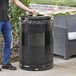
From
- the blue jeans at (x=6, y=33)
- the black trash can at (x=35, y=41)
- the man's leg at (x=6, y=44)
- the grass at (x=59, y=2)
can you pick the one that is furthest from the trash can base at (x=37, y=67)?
the grass at (x=59, y=2)

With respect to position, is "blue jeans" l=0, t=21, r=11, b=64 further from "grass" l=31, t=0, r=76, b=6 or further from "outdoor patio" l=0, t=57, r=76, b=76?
"grass" l=31, t=0, r=76, b=6

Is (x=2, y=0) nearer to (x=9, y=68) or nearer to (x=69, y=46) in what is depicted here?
(x=9, y=68)

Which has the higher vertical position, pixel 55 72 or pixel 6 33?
pixel 6 33

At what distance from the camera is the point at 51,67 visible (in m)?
7.18

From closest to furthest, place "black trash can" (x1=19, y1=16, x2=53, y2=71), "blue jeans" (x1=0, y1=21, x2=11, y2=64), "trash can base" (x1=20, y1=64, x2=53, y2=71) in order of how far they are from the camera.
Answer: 1. "blue jeans" (x1=0, y1=21, x2=11, y2=64)
2. "black trash can" (x1=19, y1=16, x2=53, y2=71)
3. "trash can base" (x1=20, y1=64, x2=53, y2=71)

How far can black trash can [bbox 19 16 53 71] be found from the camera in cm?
683

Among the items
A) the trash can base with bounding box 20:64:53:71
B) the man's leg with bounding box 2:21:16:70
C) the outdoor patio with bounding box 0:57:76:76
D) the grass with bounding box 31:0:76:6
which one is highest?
the grass with bounding box 31:0:76:6

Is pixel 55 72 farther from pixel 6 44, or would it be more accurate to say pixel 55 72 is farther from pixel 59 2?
pixel 59 2

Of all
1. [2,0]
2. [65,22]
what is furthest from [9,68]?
[65,22]

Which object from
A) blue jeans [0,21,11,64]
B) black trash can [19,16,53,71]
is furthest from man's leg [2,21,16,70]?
black trash can [19,16,53,71]

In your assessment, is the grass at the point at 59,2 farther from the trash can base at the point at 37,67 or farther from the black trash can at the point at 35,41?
the trash can base at the point at 37,67

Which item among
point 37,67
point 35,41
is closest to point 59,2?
point 35,41

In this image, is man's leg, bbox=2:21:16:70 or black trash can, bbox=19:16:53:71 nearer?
man's leg, bbox=2:21:16:70

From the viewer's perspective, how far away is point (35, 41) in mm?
6859
